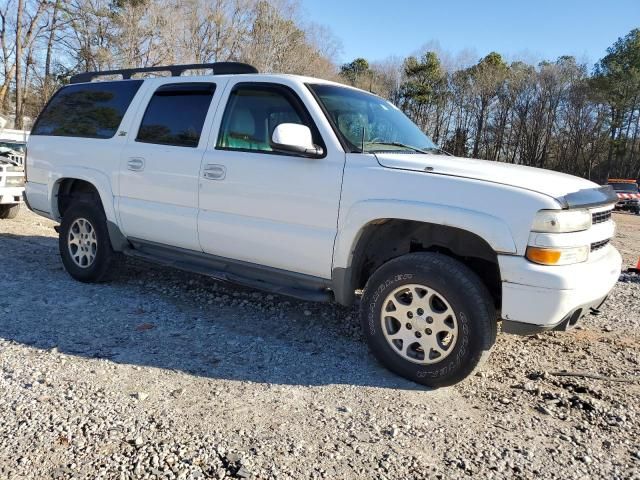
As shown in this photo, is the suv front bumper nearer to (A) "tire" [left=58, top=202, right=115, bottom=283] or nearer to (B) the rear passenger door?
(B) the rear passenger door

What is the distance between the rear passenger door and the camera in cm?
429

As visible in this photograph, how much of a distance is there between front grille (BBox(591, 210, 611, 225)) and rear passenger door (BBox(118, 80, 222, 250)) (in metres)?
2.86

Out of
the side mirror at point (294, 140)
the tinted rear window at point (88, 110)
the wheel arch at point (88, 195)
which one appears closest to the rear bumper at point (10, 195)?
the tinted rear window at point (88, 110)

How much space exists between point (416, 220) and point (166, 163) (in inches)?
89.6

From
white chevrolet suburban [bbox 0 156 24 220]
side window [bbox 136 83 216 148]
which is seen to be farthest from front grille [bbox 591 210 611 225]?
white chevrolet suburban [bbox 0 156 24 220]

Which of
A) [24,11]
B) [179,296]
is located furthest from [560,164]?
[179,296]

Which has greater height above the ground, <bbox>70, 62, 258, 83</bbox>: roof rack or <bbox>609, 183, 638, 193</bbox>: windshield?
<bbox>70, 62, 258, 83</bbox>: roof rack

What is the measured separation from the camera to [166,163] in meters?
4.41

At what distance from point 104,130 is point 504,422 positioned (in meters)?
4.26

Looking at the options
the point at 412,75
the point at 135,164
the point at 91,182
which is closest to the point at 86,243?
the point at 91,182

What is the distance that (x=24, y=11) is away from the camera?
3397 centimetres

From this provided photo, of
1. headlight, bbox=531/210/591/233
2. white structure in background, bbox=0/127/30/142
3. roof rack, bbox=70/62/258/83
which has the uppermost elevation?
roof rack, bbox=70/62/258/83

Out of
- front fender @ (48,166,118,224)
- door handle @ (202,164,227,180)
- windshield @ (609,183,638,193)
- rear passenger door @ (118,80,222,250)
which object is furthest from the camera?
windshield @ (609,183,638,193)

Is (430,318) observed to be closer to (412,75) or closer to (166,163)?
(166,163)
